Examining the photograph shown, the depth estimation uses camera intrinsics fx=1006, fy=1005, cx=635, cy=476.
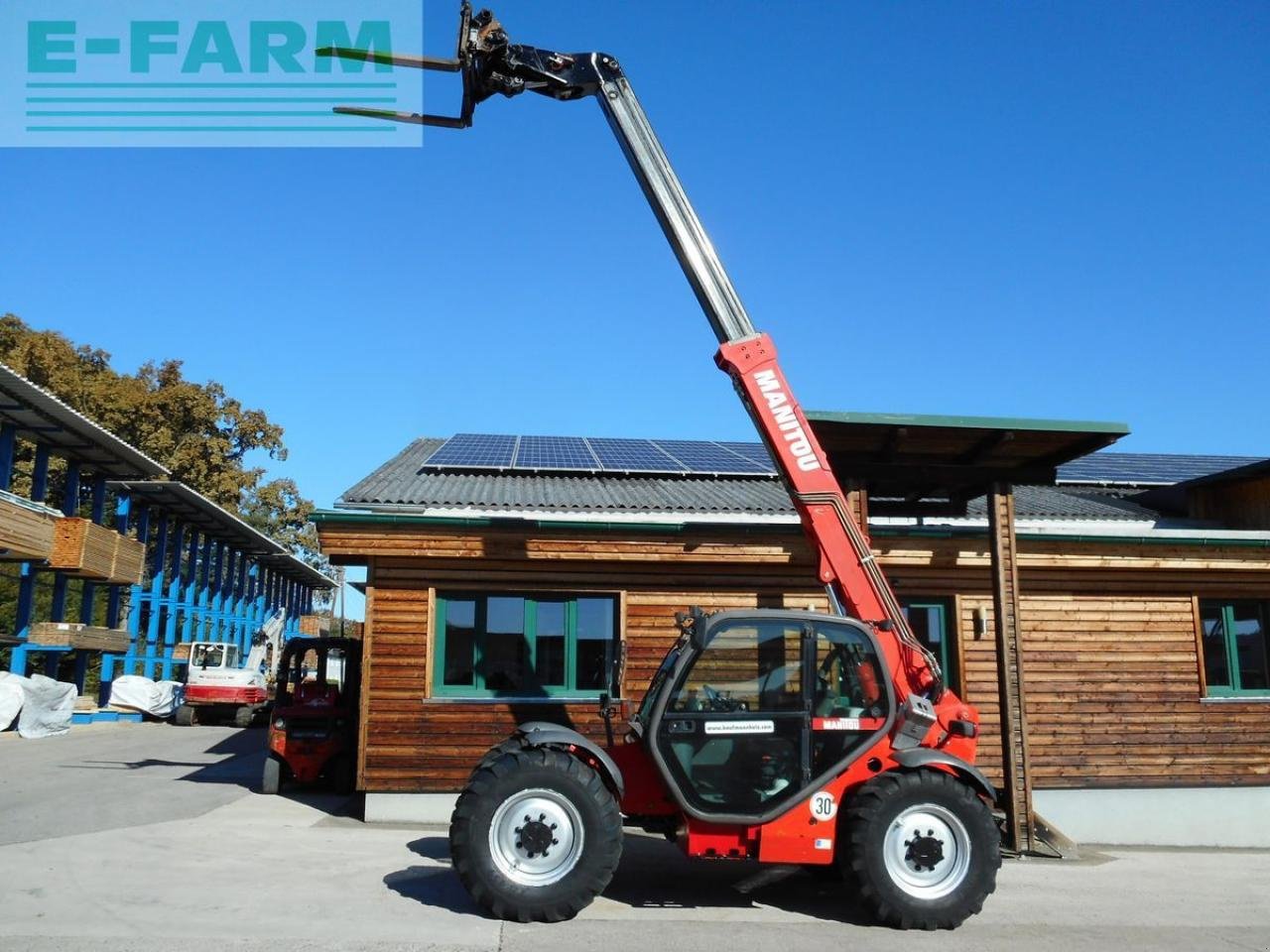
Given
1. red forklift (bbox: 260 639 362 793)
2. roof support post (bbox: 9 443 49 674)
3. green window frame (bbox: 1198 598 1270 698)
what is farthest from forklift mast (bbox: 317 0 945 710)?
roof support post (bbox: 9 443 49 674)

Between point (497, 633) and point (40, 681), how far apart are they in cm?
1756

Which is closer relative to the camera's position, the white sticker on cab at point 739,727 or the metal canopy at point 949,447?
the white sticker on cab at point 739,727

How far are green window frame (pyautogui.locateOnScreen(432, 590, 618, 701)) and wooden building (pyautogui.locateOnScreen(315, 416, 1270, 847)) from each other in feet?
0.06

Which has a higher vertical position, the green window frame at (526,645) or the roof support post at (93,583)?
the roof support post at (93,583)

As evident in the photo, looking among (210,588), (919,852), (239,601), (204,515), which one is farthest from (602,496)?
(239,601)

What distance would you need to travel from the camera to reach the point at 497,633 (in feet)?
37.9

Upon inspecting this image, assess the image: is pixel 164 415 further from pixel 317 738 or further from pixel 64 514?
pixel 317 738

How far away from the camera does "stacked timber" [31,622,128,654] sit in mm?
25984

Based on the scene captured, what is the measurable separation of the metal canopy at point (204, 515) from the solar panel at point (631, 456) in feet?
62.8

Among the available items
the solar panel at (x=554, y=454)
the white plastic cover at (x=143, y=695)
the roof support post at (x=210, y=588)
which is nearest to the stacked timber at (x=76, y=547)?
the white plastic cover at (x=143, y=695)

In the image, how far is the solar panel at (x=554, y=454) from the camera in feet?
49.3

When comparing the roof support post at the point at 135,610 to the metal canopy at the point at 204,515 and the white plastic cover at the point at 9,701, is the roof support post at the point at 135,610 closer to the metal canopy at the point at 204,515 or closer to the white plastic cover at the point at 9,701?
the metal canopy at the point at 204,515

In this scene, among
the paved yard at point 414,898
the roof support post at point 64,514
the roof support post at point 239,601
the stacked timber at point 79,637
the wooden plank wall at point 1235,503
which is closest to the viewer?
the paved yard at point 414,898

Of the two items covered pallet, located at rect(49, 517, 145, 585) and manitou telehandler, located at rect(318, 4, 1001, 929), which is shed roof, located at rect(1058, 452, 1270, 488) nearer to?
manitou telehandler, located at rect(318, 4, 1001, 929)
